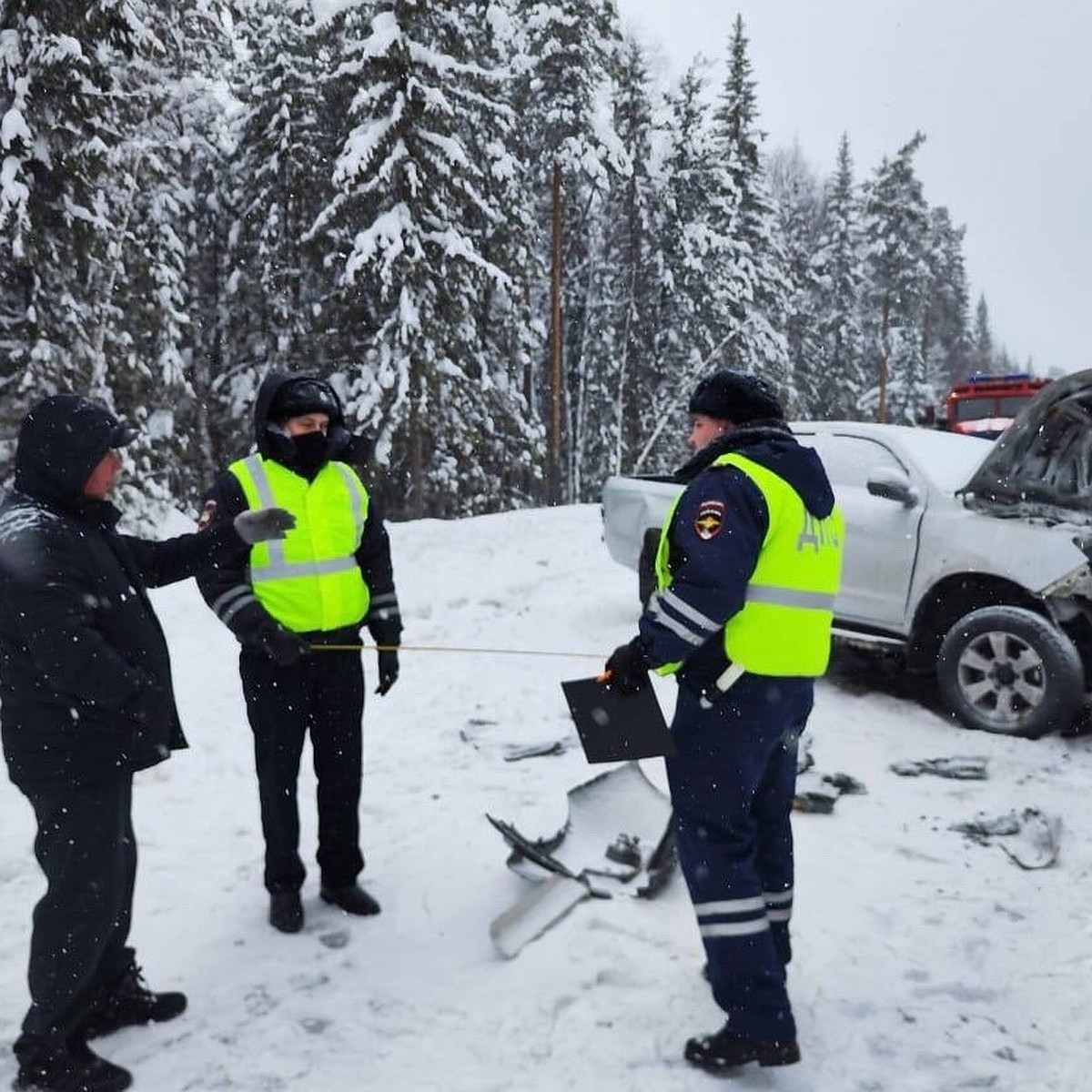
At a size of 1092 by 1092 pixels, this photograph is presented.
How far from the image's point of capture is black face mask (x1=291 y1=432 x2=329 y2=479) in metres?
3.73

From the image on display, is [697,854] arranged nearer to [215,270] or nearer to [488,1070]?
[488,1070]

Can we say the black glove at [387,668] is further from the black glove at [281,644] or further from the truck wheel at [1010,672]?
the truck wheel at [1010,672]

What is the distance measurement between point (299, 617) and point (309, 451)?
655 millimetres

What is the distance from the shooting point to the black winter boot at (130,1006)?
10.2ft

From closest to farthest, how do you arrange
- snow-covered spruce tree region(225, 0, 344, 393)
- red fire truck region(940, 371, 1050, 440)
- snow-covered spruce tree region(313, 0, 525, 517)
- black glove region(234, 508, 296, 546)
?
black glove region(234, 508, 296, 546) < snow-covered spruce tree region(313, 0, 525, 517) < red fire truck region(940, 371, 1050, 440) < snow-covered spruce tree region(225, 0, 344, 393)

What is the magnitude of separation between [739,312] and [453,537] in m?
15.9

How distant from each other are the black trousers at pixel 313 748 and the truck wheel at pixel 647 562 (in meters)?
4.30

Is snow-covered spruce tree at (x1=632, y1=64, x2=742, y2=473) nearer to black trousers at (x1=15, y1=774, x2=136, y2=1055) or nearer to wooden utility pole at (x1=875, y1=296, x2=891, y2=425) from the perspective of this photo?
wooden utility pole at (x1=875, y1=296, x2=891, y2=425)

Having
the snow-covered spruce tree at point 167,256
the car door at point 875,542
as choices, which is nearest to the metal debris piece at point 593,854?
the car door at point 875,542

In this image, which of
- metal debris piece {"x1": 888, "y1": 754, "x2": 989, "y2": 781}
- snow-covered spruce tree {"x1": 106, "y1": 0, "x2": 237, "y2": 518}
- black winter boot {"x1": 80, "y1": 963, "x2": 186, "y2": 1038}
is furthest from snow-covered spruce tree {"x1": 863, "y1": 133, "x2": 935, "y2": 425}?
black winter boot {"x1": 80, "y1": 963, "x2": 186, "y2": 1038}

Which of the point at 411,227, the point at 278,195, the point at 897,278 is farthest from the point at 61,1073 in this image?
the point at 897,278

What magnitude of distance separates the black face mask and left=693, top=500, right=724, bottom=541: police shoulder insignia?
5.48 ft

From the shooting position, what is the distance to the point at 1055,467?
601 centimetres

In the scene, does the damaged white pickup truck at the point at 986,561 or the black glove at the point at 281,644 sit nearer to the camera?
the black glove at the point at 281,644
